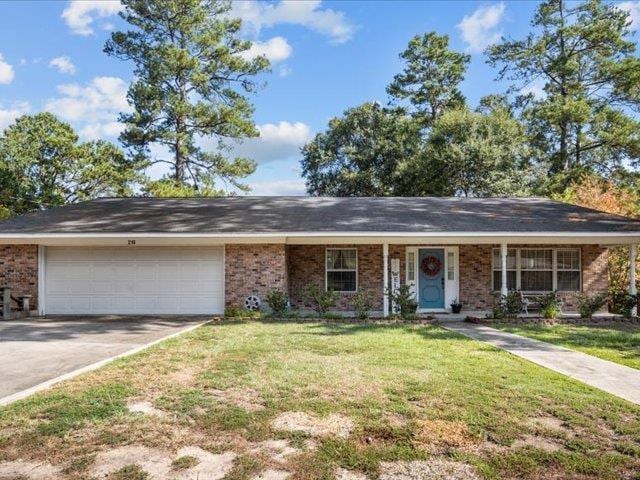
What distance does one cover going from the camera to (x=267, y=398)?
528cm

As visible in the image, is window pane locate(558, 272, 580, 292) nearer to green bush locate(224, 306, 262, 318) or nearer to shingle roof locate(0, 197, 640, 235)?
shingle roof locate(0, 197, 640, 235)

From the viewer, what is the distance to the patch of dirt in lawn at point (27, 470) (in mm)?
3539

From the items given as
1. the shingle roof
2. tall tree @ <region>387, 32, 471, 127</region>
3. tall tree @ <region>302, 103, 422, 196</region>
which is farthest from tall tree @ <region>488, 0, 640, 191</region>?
the shingle roof

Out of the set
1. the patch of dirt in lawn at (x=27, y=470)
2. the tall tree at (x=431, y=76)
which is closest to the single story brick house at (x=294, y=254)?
the patch of dirt in lawn at (x=27, y=470)

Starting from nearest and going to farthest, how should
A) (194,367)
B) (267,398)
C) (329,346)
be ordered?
(267,398)
(194,367)
(329,346)

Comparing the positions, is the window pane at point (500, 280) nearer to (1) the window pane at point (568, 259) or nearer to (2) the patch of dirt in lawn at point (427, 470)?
(1) the window pane at point (568, 259)

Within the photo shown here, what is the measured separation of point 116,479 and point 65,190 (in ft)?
85.2

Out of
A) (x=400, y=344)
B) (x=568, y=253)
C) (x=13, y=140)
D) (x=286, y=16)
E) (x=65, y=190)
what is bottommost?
(x=400, y=344)

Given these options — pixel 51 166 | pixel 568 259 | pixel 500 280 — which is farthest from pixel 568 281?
pixel 51 166

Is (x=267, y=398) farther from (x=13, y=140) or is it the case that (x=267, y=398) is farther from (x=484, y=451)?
(x=13, y=140)

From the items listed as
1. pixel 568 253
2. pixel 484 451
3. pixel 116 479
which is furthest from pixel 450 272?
pixel 116 479

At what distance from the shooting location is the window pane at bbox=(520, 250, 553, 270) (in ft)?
49.2

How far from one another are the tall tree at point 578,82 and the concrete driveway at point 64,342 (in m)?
23.1

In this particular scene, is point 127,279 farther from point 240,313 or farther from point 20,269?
point 240,313
